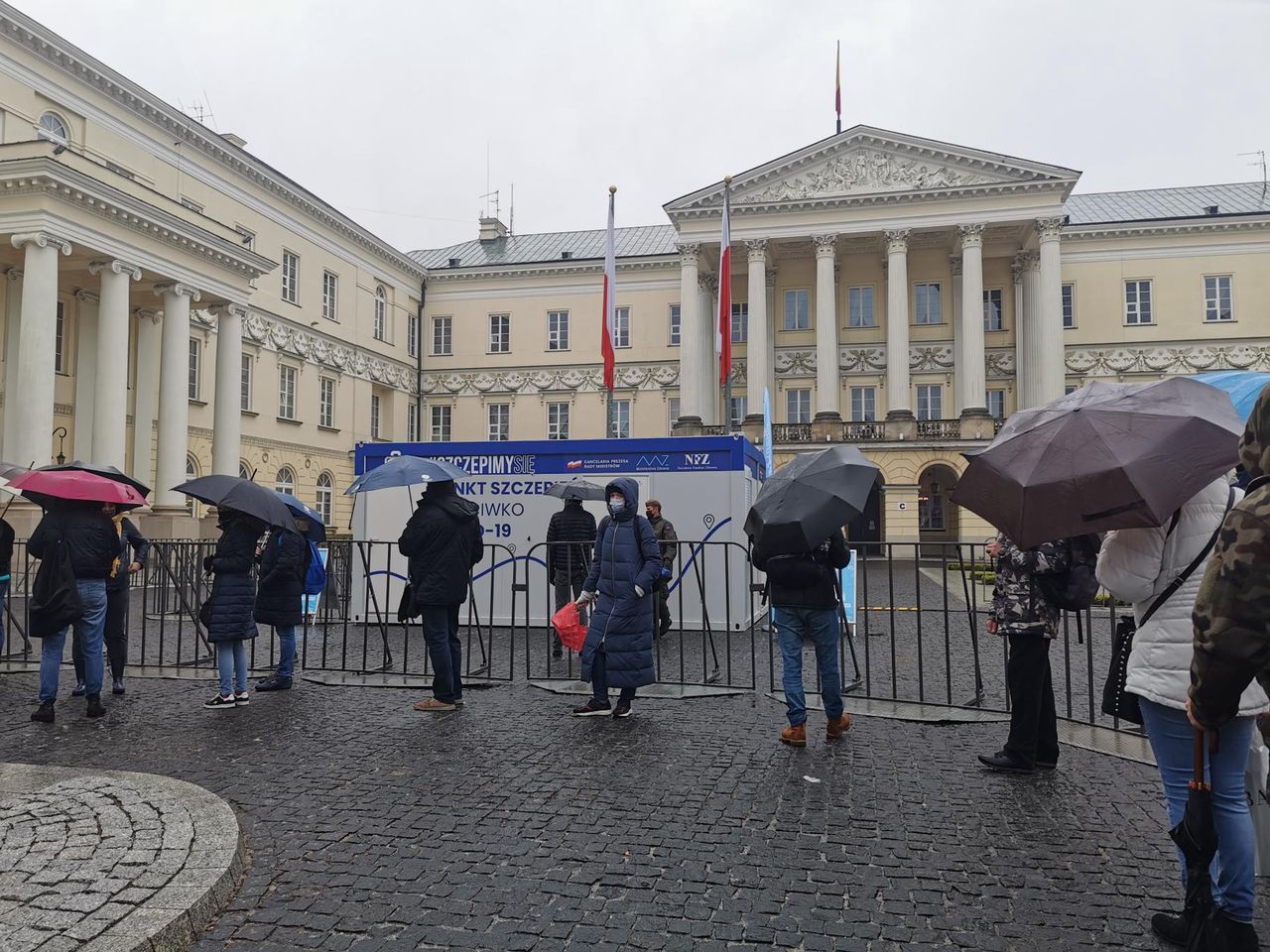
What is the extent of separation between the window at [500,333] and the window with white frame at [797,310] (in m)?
15.1

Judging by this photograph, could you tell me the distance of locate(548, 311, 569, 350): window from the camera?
48969 millimetres

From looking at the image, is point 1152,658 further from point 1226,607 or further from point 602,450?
point 602,450

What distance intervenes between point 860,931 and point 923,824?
4.66 ft

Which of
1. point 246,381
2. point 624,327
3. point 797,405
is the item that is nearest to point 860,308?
point 797,405

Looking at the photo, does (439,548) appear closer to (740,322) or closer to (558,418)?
(740,322)

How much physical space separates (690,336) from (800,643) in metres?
37.3

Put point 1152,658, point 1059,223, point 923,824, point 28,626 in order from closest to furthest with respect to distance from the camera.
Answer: point 1152,658
point 923,824
point 28,626
point 1059,223

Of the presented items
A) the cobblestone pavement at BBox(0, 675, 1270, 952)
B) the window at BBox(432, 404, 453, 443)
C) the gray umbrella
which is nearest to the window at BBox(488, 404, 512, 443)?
the window at BBox(432, 404, 453, 443)

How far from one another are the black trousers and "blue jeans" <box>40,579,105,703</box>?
7.10m

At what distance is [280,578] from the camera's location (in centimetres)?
875

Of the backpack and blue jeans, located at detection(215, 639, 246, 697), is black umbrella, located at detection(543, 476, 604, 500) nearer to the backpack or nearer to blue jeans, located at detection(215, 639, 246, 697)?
blue jeans, located at detection(215, 639, 246, 697)

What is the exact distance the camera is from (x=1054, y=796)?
17.6 feet

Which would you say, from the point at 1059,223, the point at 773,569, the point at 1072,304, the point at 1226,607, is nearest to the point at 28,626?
the point at 773,569

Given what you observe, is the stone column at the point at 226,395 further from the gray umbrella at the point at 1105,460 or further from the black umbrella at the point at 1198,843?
the black umbrella at the point at 1198,843
